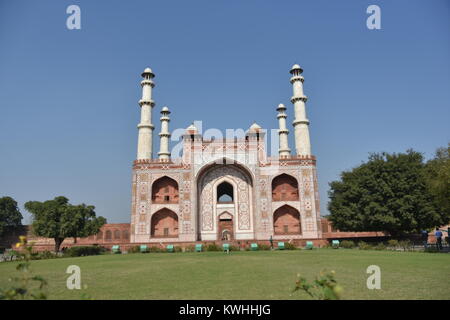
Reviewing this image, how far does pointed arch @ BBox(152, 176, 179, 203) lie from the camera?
32344mm

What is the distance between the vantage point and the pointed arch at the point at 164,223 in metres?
31.6

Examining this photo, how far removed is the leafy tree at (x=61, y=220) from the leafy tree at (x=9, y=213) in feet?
48.9

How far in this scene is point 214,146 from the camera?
32281mm

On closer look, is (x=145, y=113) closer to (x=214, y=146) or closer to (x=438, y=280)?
(x=214, y=146)

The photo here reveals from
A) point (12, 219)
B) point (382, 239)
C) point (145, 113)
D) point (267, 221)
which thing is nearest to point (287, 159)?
point (267, 221)

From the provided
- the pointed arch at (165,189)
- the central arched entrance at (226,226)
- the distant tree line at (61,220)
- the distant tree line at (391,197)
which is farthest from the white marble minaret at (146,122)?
the distant tree line at (391,197)

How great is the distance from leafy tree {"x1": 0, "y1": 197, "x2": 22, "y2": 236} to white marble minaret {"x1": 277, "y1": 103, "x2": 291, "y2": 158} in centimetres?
3248

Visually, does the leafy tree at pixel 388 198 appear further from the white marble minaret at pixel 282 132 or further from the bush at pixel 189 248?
the bush at pixel 189 248

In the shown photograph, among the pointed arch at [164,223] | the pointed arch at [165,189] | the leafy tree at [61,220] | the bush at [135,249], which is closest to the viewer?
the bush at [135,249]

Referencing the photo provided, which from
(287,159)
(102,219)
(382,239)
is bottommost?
(382,239)
